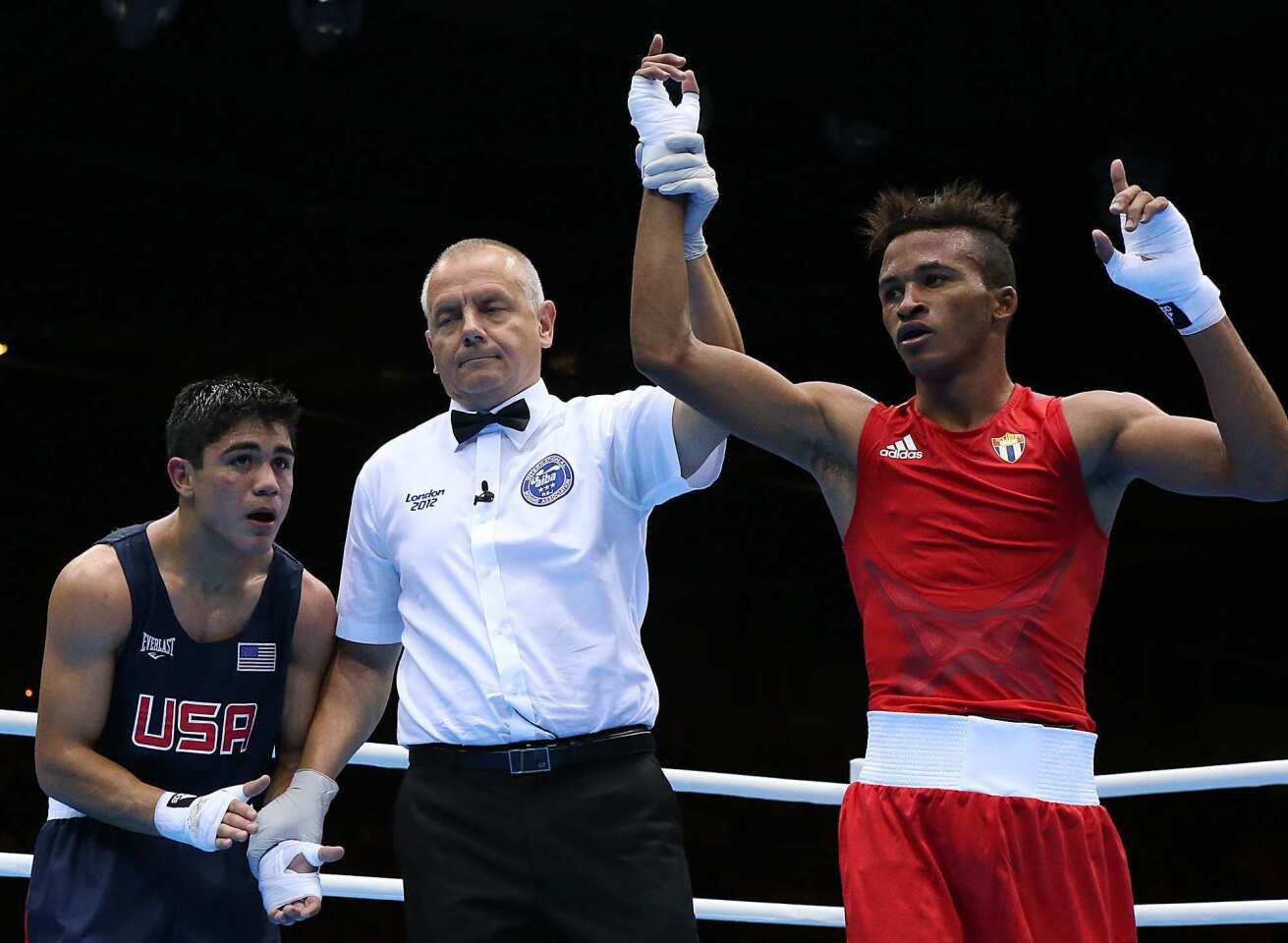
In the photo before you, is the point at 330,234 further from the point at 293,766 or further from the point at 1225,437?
the point at 1225,437

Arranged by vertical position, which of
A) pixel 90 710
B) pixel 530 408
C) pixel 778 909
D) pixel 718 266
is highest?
pixel 718 266

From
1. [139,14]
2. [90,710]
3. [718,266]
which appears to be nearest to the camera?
[90,710]

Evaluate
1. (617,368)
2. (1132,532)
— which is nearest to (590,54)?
(617,368)

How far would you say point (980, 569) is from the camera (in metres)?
2.19

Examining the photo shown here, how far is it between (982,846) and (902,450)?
2.04 feet

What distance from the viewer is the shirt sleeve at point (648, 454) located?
2.53 meters

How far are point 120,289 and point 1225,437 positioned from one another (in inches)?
325

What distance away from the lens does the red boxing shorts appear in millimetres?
2025

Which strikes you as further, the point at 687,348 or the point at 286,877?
the point at 286,877

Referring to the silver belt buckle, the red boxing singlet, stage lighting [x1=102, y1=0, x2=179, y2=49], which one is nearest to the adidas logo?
the red boxing singlet

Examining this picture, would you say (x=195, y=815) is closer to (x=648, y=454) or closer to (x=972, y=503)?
(x=648, y=454)

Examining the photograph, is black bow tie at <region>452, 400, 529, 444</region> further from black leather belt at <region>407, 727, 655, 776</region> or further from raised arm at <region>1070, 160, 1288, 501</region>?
raised arm at <region>1070, 160, 1288, 501</region>

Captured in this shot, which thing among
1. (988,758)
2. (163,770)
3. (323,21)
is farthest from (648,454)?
(323,21)

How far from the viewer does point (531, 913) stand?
2.32m
